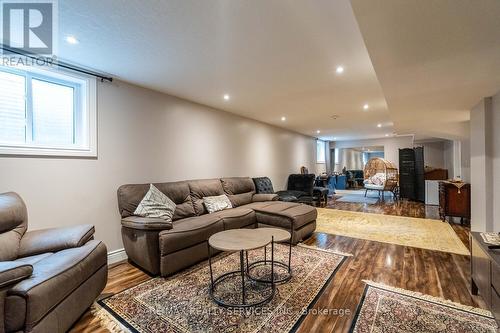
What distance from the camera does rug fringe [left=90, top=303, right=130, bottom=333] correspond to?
1.71 meters

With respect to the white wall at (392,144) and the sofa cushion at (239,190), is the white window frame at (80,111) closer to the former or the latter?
the sofa cushion at (239,190)

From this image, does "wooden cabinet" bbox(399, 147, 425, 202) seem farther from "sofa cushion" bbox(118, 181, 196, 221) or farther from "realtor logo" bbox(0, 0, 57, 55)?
"realtor logo" bbox(0, 0, 57, 55)

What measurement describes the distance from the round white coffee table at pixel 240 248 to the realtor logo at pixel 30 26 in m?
2.31

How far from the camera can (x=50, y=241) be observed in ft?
6.51

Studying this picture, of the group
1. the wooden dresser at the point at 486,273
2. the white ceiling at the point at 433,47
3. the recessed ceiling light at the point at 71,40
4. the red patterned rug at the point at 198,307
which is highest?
the recessed ceiling light at the point at 71,40

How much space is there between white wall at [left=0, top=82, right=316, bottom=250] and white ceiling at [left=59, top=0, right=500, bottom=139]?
0.39 metres

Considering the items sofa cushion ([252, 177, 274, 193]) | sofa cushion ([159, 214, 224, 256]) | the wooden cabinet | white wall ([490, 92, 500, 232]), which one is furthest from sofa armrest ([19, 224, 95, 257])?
the wooden cabinet

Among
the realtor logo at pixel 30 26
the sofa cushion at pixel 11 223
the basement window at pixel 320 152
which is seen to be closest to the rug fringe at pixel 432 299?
the sofa cushion at pixel 11 223

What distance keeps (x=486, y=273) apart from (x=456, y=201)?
3744 millimetres

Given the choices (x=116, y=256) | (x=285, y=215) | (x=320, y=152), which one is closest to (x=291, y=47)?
(x=285, y=215)

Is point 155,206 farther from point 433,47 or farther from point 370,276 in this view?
point 433,47

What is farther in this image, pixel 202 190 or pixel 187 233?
pixel 202 190

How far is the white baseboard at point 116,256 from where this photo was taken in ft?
9.61

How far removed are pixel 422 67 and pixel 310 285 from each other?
7.83 feet
